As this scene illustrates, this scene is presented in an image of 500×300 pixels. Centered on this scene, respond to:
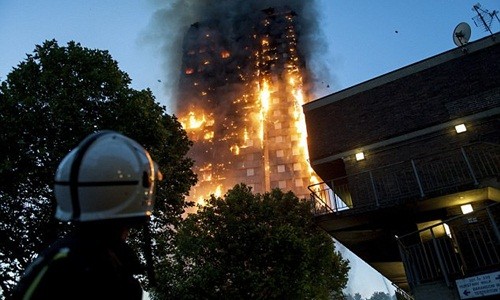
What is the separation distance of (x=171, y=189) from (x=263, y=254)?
6.44 meters

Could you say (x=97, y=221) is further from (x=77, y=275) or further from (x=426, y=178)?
(x=426, y=178)

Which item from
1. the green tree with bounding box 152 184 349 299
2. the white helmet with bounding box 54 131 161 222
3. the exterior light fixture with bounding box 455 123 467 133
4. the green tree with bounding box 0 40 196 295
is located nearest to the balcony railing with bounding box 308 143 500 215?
the exterior light fixture with bounding box 455 123 467 133

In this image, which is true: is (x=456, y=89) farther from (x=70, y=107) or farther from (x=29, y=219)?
(x=29, y=219)

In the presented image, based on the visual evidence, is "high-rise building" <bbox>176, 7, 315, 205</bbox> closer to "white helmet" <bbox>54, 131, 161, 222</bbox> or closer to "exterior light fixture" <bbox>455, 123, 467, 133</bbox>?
"exterior light fixture" <bbox>455, 123, 467, 133</bbox>

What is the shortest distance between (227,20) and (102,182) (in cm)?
11119

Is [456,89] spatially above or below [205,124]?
below

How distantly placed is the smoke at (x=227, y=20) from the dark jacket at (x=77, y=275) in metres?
95.1

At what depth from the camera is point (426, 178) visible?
1441 centimetres

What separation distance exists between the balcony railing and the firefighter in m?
12.4

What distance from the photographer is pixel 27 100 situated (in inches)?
501

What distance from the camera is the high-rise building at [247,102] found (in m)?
73.7

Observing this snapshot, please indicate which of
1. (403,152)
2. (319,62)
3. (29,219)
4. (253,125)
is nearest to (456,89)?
(403,152)

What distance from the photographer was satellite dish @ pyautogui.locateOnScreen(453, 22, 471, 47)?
17344 millimetres

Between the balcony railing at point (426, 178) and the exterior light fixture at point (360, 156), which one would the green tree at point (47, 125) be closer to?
the balcony railing at point (426, 178)
